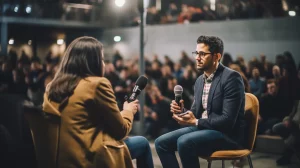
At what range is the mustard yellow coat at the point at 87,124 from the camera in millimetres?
2906

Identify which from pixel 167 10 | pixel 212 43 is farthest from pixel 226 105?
pixel 167 10

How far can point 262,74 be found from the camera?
9.77 metres

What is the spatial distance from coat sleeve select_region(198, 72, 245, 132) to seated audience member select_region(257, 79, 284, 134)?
3.38 m

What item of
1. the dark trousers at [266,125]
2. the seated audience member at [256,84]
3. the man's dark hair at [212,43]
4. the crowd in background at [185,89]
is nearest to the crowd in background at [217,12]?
the crowd in background at [185,89]

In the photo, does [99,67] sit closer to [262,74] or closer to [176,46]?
[262,74]

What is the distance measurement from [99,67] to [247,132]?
164 centimetres

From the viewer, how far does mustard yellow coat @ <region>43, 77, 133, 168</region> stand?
9.53ft

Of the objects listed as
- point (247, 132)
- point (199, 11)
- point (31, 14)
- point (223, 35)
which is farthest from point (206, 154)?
point (31, 14)

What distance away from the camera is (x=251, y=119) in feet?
13.0

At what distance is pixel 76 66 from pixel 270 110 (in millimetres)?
4716

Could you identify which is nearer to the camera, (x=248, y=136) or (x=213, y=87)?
(x=213, y=87)

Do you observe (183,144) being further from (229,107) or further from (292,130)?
(292,130)

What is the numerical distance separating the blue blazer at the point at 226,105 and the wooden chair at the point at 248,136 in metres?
0.09

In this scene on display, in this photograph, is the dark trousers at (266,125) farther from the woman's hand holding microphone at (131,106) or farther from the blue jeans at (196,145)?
the woman's hand holding microphone at (131,106)
